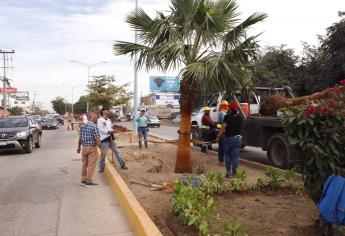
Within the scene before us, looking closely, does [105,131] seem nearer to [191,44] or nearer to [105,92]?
[191,44]

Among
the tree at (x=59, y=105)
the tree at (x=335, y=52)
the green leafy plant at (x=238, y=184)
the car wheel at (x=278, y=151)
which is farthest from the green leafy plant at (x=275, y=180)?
the tree at (x=59, y=105)

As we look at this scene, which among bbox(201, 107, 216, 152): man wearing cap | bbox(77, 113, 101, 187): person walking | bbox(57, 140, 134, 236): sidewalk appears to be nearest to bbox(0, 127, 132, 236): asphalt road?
bbox(57, 140, 134, 236): sidewalk

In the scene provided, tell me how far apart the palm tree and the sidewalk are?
8.68 ft

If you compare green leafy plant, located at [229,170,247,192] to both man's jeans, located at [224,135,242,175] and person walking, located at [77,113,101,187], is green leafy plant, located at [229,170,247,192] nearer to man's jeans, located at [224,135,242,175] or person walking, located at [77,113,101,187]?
man's jeans, located at [224,135,242,175]

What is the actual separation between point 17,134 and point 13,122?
181 cm

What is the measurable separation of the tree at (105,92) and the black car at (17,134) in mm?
24951

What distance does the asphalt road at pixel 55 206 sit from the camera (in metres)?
6.58

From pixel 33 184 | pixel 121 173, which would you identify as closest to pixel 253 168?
pixel 121 173

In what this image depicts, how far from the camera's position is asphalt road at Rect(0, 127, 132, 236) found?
658 cm

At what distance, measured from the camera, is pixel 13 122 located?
20.0 meters

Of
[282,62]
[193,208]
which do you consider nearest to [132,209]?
[193,208]

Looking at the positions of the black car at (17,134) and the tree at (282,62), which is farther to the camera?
the tree at (282,62)

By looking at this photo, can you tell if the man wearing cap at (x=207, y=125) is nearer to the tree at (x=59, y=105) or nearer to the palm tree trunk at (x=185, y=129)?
the palm tree trunk at (x=185, y=129)

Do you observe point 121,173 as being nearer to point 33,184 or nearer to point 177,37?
point 33,184
